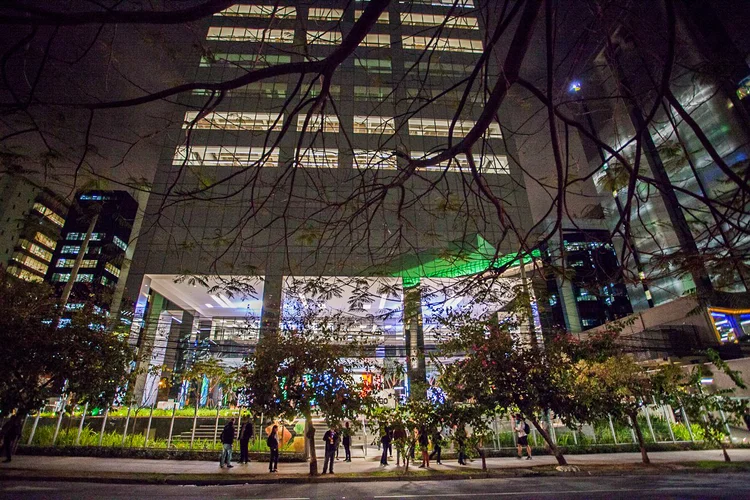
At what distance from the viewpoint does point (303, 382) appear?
32.6 ft

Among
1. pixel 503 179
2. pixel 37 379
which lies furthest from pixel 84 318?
pixel 503 179

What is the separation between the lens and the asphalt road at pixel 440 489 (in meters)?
6.88

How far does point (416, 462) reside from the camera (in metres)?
12.5

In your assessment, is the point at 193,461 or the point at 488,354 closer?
the point at 488,354

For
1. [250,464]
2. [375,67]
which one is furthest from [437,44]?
[250,464]

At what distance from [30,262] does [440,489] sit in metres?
72.7

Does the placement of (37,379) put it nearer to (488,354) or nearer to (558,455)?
(488,354)

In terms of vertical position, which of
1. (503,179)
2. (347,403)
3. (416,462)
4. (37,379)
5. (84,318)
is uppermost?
(503,179)

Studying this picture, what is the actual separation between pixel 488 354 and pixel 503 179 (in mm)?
13248

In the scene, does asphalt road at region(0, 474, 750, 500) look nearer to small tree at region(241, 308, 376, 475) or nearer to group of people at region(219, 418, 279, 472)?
Result: small tree at region(241, 308, 376, 475)

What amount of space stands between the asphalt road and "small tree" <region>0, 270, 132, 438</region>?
7.80 feet

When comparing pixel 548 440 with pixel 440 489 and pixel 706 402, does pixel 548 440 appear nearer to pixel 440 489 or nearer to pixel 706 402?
pixel 440 489

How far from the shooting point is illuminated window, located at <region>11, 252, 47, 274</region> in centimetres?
5181

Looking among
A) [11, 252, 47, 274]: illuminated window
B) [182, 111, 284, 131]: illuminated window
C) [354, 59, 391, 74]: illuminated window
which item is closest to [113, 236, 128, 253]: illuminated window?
[182, 111, 284, 131]: illuminated window
